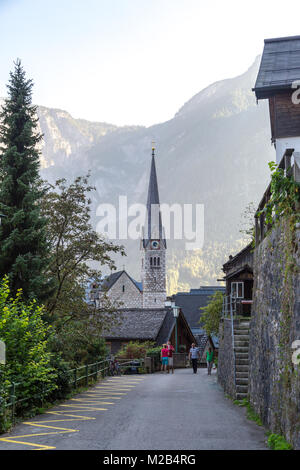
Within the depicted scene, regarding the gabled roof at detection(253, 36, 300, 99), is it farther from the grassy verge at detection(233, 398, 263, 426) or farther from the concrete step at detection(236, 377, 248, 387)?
the grassy verge at detection(233, 398, 263, 426)

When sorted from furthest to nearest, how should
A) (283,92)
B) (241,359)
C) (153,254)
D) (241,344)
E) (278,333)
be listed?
(153,254), (283,92), (241,344), (241,359), (278,333)

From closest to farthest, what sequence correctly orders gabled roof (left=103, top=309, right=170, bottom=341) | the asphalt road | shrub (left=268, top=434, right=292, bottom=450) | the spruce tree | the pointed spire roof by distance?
1. shrub (left=268, top=434, right=292, bottom=450)
2. the asphalt road
3. the spruce tree
4. gabled roof (left=103, top=309, right=170, bottom=341)
5. the pointed spire roof

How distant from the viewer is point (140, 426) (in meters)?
11.1

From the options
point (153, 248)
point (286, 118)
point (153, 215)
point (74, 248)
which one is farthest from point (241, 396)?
point (153, 248)

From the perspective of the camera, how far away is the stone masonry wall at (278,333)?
8.32 m

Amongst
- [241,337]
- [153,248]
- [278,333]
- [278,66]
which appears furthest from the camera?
[153,248]

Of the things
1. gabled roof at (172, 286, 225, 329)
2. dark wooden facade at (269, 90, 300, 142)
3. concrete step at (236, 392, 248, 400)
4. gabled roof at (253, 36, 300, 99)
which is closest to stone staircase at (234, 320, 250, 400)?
concrete step at (236, 392, 248, 400)

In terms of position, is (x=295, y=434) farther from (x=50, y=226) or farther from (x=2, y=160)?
(x=50, y=226)

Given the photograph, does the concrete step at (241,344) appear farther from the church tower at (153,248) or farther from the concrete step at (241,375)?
the church tower at (153,248)

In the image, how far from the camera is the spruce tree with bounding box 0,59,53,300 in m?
18.2

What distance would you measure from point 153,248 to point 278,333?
95338 mm

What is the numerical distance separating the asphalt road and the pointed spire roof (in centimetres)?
8723

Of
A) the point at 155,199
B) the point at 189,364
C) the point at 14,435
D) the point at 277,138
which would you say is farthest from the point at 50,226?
the point at 155,199

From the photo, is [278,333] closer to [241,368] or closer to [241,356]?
[241,368]
